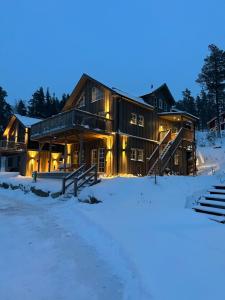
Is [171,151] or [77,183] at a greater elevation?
[171,151]

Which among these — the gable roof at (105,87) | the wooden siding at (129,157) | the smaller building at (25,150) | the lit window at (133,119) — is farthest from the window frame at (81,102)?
the smaller building at (25,150)

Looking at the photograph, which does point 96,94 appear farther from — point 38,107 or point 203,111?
point 203,111

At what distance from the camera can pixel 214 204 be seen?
988 centimetres

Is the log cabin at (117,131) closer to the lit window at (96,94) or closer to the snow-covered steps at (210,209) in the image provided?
the lit window at (96,94)

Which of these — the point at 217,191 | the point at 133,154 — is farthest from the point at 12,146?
the point at 217,191

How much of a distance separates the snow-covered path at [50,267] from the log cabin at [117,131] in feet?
39.7

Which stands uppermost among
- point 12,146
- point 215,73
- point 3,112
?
point 215,73

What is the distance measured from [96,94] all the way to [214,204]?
18221 mm

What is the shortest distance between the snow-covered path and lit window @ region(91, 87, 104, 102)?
1688 cm

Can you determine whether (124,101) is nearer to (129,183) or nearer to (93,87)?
(93,87)

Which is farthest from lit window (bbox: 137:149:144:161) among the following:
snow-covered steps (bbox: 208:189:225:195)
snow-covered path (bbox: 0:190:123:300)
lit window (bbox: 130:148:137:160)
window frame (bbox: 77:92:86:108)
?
snow-covered path (bbox: 0:190:123:300)

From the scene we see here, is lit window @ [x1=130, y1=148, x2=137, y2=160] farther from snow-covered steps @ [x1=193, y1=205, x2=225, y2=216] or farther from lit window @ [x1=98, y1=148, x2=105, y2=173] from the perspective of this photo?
snow-covered steps @ [x1=193, y1=205, x2=225, y2=216]

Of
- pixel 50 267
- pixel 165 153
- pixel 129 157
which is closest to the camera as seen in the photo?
pixel 50 267

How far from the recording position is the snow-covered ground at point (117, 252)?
197 inches
